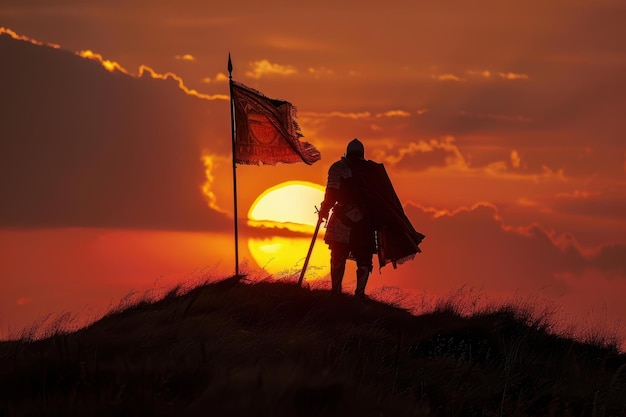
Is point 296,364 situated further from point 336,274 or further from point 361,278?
point 361,278

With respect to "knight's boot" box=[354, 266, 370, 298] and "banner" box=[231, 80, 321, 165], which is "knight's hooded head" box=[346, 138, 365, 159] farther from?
"knight's boot" box=[354, 266, 370, 298]

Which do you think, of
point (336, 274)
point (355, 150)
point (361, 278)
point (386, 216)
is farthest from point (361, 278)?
point (355, 150)

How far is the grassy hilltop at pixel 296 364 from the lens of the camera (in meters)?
7.38

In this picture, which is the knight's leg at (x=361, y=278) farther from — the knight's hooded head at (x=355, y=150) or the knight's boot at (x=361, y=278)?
the knight's hooded head at (x=355, y=150)

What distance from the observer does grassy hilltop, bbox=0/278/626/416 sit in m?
7.38

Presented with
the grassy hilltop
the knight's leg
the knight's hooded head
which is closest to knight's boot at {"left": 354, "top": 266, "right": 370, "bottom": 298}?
the knight's leg

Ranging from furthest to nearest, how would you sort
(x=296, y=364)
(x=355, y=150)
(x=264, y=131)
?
(x=264, y=131)
(x=355, y=150)
(x=296, y=364)

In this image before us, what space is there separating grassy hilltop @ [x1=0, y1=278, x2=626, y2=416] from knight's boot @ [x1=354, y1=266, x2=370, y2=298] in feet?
2.56

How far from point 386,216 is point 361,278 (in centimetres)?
116

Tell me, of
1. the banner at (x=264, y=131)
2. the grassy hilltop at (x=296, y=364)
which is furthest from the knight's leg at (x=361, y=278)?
the banner at (x=264, y=131)

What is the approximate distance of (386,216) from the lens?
16.6m

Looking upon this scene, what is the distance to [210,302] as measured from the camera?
576 inches

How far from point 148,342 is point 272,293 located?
5.09 meters

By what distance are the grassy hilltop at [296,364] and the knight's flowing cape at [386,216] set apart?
1.25 meters
